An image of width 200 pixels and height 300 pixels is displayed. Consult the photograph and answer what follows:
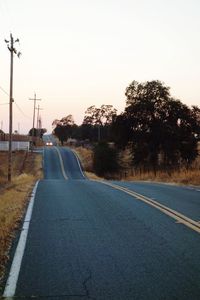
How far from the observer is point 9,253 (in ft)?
28.9

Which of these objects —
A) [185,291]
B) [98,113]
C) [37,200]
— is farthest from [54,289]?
[98,113]

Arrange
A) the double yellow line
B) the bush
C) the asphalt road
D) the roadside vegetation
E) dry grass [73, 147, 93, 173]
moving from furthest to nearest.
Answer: dry grass [73, 147, 93, 173], the bush, the roadside vegetation, the double yellow line, the asphalt road

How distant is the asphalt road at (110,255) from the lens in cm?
645

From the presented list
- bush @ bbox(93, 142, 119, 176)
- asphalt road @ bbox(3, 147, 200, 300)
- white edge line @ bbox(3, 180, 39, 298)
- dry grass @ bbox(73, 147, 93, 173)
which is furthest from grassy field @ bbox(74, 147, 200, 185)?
white edge line @ bbox(3, 180, 39, 298)

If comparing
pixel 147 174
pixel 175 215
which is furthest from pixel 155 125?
pixel 175 215

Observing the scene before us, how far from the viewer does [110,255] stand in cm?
842

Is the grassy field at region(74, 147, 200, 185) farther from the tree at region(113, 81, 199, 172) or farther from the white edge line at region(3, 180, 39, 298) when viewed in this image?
the white edge line at region(3, 180, 39, 298)

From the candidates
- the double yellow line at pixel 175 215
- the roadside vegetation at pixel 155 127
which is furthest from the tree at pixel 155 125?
the double yellow line at pixel 175 215

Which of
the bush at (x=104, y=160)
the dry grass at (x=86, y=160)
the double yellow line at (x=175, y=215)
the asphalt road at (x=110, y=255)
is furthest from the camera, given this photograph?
the dry grass at (x=86, y=160)

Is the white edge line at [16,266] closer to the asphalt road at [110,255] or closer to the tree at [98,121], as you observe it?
the asphalt road at [110,255]

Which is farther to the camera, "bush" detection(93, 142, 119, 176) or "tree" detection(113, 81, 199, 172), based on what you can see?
"bush" detection(93, 142, 119, 176)

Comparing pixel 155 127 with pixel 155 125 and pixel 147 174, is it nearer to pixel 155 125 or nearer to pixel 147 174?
pixel 155 125

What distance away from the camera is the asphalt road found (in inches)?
254

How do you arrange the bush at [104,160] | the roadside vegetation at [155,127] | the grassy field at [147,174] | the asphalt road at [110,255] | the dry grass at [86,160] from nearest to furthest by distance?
the asphalt road at [110,255]
the grassy field at [147,174]
the roadside vegetation at [155,127]
the bush at [104,160]
the dry grass at [86,160]
